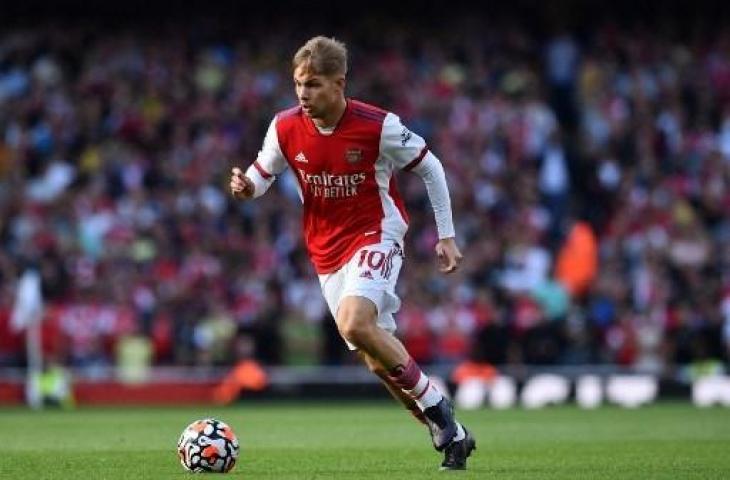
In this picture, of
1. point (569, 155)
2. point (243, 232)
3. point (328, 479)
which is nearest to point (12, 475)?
point (328, 479)

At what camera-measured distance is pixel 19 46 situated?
86.4 ft

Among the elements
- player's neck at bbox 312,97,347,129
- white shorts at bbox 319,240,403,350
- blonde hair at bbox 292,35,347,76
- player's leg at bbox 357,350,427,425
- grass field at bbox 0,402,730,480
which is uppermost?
blonde hair at bbox 292,35,347,76

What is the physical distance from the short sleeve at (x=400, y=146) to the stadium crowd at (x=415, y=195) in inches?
463

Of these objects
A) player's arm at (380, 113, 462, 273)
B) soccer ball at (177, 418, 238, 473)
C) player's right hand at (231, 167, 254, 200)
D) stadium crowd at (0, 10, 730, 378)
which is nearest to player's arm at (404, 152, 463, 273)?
player's arm at (380, 113, 462, 273)

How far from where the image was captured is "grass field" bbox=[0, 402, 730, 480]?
365 inches

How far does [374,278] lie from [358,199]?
19.8 inches

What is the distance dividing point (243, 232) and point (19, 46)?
5.52 metres

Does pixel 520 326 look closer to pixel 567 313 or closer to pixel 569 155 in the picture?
pixel 567 313

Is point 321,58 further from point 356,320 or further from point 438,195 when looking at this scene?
point 356,320

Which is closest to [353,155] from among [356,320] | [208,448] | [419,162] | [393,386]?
[419,162]

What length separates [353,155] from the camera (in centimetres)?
944

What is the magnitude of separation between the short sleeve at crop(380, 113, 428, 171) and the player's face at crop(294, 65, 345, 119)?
351mm

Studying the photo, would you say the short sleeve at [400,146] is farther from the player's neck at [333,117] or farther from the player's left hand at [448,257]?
the player's left hand at [448,257]

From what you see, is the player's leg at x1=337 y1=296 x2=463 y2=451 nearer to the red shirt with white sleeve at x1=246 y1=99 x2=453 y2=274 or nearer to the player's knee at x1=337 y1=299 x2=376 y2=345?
the player's knee at x1=337 y1=299 x2=376 y2=345
